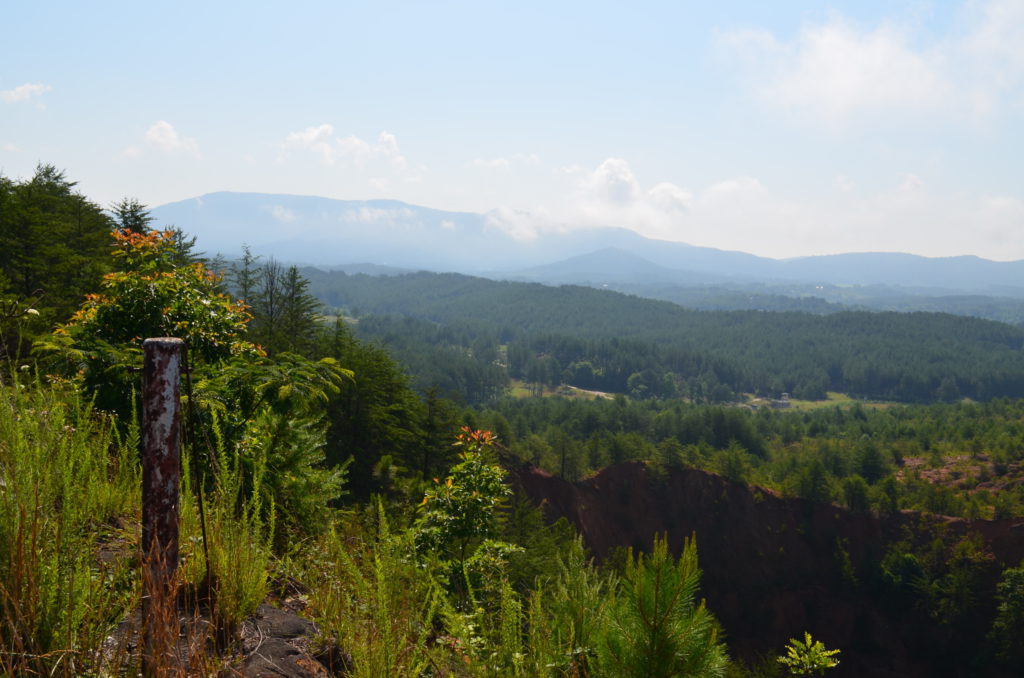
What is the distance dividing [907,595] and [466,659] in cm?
5608

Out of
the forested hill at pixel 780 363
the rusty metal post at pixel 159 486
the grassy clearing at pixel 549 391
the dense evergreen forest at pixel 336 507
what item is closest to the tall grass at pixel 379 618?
the dense evergreen forest at pixel 336 507

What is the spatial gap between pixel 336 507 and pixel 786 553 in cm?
4981

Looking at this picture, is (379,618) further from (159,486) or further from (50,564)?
(50,564)

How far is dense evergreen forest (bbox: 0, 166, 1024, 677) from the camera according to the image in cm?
253

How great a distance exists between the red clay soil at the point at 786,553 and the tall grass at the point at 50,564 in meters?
39.8

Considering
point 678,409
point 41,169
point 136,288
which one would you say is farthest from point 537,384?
Result: point 136,288

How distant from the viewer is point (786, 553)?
48594 millimetres

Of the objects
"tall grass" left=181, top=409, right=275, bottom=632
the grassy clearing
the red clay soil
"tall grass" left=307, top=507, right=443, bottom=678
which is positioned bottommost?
the grassy clearing

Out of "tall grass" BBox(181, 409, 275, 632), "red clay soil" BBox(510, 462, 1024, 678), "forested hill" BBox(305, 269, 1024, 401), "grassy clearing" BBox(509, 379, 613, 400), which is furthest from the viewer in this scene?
"forested hill" BBox(305, 269, 1024, 401)

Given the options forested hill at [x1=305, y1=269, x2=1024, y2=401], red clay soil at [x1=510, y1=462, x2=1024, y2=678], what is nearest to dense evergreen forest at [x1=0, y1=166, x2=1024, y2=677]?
red clay soil at [x1=510, y1=462, x2=1024, y2=678]

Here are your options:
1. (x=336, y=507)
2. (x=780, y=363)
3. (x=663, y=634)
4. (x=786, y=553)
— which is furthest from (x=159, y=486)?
(x=780, y=363)

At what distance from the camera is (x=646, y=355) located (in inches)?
6132

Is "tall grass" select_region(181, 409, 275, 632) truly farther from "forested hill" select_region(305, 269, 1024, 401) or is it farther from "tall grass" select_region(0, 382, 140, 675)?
"forested hill" select_region(305, 269, 1024, 401)

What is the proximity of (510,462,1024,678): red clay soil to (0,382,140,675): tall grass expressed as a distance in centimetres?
3984
